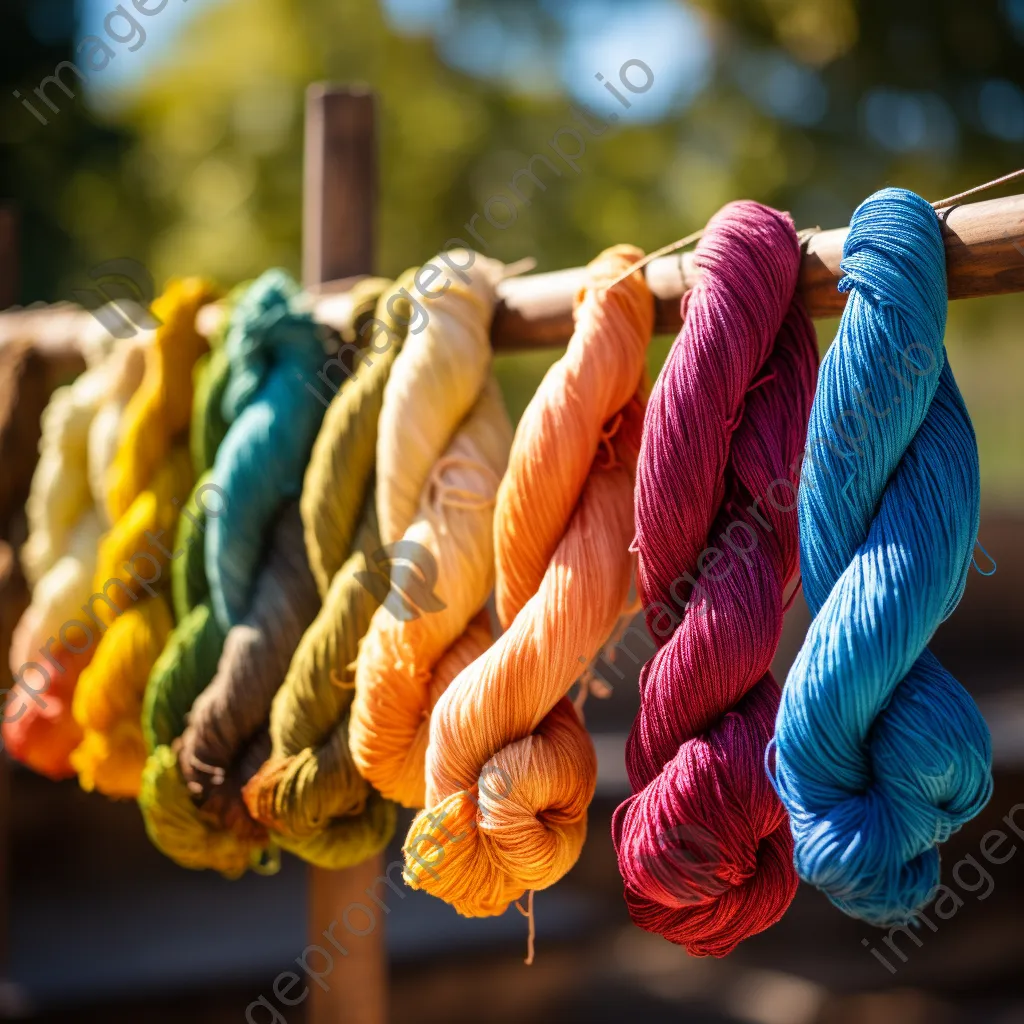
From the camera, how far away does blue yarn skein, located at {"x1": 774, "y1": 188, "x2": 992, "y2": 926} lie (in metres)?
0.51

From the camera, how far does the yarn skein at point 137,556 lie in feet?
2.95

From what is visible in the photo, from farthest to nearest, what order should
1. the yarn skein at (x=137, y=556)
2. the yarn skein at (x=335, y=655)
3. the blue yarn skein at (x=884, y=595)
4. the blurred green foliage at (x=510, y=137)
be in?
the blurred green foliage at (x=510, y=137)
the yarn skein at (x=137, y=556)
the yarn skein at (x=335, y=655)
the blue yarn skein at (x=884, y=595)

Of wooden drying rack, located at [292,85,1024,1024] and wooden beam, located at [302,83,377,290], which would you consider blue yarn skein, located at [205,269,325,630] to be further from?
wooden beam, located at [302,83,377,290]

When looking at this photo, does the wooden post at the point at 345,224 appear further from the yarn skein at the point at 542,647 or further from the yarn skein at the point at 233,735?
the yarn skein at the point at 542,647

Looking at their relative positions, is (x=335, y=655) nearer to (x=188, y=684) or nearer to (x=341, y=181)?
(x=188, y=684)

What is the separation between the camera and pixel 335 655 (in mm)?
767

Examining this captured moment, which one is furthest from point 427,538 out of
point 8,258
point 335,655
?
point 8,258

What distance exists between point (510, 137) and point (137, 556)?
397 centimetres

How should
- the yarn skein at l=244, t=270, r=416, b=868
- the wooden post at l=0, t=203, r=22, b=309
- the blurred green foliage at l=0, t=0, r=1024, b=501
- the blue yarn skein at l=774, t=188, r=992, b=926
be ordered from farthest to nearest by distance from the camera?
the blurred green foliage at l=0, t=0, r=1024, b=501 → the wooden post at l=0, t=203, r=22, b=309 → the yarn skein at l=244, t=270, r=416, b=868 → the blue yarn skein at l=774, t=188, r=992, b=926

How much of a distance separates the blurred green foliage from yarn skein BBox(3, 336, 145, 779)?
2889 mm

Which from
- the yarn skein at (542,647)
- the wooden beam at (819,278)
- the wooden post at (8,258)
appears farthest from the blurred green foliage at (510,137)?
the yarn skein at (542,647)

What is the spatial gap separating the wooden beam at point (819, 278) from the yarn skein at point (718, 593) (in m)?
0.02

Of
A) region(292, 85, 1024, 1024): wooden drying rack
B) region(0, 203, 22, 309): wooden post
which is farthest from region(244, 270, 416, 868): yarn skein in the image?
region(0, 203, 22, 309): wooden post

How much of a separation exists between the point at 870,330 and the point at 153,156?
4.71 metres
